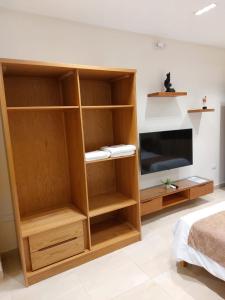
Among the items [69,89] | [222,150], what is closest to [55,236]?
[69,89]

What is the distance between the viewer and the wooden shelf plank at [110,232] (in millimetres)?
2428

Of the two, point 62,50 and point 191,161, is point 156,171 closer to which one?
point 191,161

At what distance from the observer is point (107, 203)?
8.20ft

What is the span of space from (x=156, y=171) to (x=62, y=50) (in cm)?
194

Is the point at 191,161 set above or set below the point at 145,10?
below

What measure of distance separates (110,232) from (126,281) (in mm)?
677

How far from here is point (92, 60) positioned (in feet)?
8.52

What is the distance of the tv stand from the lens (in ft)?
9.37

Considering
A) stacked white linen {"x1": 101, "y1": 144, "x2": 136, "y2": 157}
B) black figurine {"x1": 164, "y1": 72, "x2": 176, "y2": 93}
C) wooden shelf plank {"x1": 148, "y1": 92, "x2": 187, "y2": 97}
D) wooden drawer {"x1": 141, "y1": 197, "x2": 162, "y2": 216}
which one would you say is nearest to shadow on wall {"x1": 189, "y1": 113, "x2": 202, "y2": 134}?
wooden shelf plank {"x1": 148, "y1": 92, "x2": 187, "y2": 97}

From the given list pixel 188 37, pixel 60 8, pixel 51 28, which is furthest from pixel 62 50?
pixel 188 37

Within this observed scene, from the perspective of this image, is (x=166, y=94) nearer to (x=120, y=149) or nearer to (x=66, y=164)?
(x=120, y=149)

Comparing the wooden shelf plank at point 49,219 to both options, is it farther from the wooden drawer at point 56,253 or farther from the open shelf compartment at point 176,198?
the open shelf compartment at point 176,198

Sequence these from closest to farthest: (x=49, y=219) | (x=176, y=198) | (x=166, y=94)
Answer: (x=49, y=219) → (x=166, y=94) → (x=176, y=198)

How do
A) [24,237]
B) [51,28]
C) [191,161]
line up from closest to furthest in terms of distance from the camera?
[24,237]
[51,28]
[191,161]
